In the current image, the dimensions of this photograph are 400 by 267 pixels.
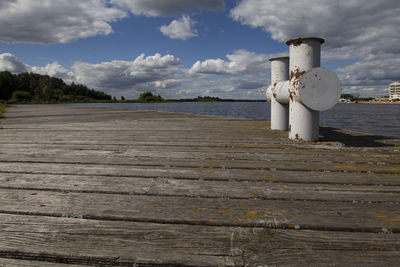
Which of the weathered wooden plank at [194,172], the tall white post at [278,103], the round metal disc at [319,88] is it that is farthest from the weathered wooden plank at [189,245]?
the tall white post at [278,103]

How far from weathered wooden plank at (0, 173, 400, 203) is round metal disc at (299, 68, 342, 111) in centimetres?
179

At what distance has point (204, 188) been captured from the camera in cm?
177

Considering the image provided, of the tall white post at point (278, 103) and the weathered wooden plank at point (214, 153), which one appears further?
the tall white post at point (278, 103)

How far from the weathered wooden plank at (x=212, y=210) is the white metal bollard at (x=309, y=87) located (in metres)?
2.10

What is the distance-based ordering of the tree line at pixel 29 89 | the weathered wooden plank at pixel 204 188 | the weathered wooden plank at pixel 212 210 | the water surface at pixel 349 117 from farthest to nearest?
the tree line at pixel 29 89
the water surface at pixel 349 117
the weathered wooden plank at pixel 204 188
the weathered wooden plank at pixel 212 210

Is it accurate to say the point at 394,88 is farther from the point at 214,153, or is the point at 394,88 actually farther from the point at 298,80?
the point at 214,153

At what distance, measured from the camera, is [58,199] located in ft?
5.25

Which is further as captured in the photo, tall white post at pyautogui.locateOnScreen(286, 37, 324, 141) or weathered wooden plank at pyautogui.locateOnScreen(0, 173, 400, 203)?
tall white post at pyautogui.locateOnScreen(286, 37, 324, 141)

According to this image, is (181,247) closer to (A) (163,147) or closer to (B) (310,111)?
(A) (163,147)

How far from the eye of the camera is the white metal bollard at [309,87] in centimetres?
332

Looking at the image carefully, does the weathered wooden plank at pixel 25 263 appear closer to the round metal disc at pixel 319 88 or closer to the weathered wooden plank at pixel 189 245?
the weathered wooden plank at pixel 189 245

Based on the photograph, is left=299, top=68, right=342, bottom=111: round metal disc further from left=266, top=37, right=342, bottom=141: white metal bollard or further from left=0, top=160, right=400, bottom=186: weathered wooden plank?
left=0, top=160, right=400, bottom=186: weathered wooden plank

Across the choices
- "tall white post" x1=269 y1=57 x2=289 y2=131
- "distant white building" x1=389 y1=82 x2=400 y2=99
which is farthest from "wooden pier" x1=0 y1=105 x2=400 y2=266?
"distant white building" x1=389 y1=82 x2=400 y2=99

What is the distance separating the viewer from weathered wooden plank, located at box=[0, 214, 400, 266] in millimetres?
1030
